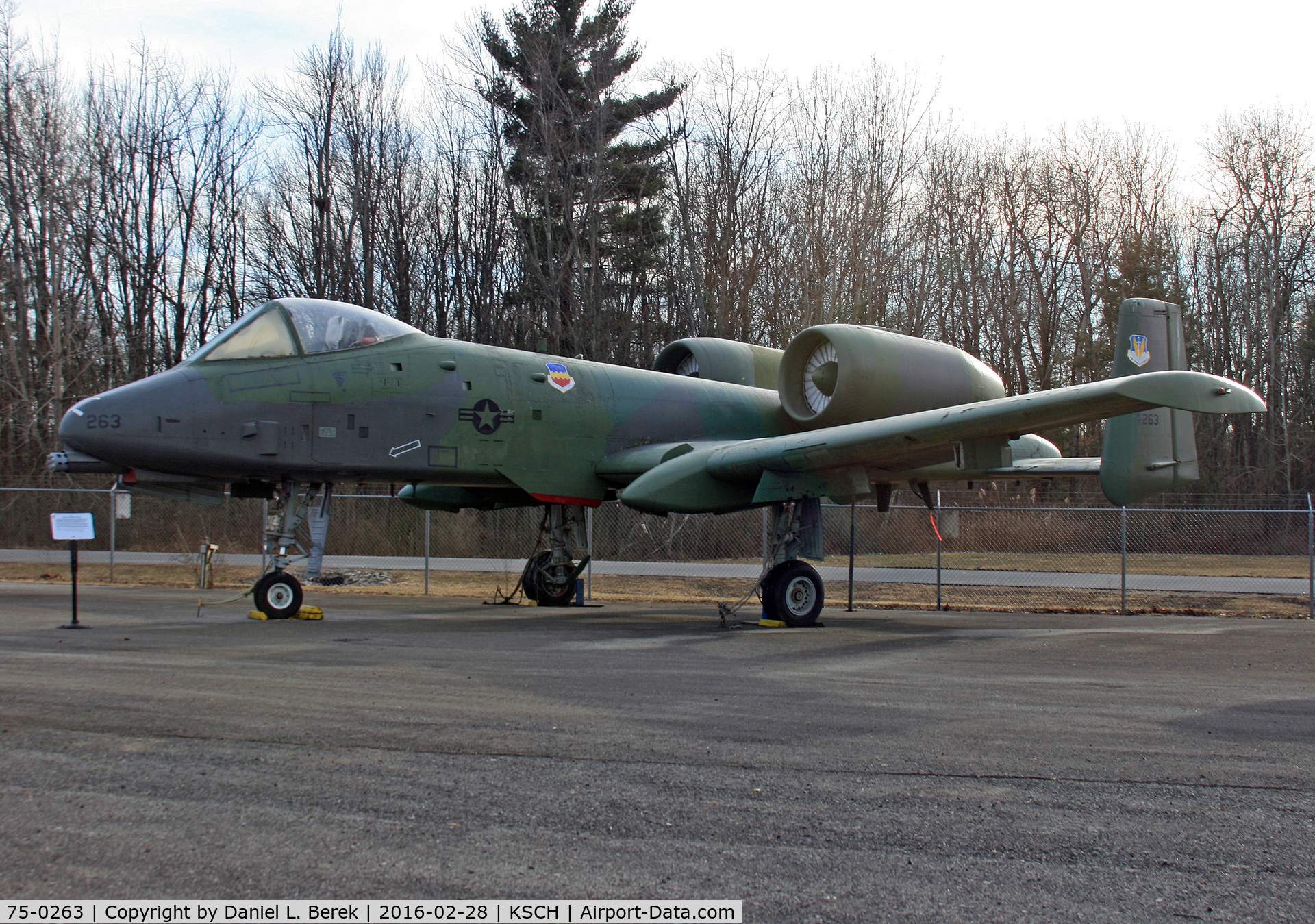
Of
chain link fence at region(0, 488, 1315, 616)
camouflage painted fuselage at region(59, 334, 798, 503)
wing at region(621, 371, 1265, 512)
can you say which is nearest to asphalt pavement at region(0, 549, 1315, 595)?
chain link fence at region(0, 488, 1315, 616)

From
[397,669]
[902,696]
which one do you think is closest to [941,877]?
[902,696]

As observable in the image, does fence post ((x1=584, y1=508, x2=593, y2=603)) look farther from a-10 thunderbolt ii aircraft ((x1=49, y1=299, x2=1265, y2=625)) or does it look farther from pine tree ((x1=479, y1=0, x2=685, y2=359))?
pine tree ((x1=479, y1=0, x2=685, y2=359))

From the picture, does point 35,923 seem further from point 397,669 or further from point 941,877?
point 397,669

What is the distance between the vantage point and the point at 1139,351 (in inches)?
499

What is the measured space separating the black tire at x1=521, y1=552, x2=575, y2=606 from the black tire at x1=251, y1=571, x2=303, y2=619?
12.2ft

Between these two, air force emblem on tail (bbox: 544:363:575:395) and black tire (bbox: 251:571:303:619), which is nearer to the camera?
black tire (bbox: 251:571:303:619)

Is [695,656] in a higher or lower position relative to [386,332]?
lower

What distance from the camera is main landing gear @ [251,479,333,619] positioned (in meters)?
11.3

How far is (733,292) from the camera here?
110 feet

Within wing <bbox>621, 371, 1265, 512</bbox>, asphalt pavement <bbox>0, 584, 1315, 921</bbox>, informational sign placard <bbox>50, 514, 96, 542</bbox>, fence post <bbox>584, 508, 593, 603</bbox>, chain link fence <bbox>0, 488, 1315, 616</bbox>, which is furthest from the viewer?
chain link fence <bbox>0, 488, 1315, 616</bbox>

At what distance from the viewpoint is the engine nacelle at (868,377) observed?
41.4 feet

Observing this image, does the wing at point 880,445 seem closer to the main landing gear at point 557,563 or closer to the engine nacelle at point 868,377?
the engine nacelle at point 868,377

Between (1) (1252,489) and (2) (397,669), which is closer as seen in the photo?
(2) (397,669)

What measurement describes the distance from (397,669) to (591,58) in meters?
31.9
